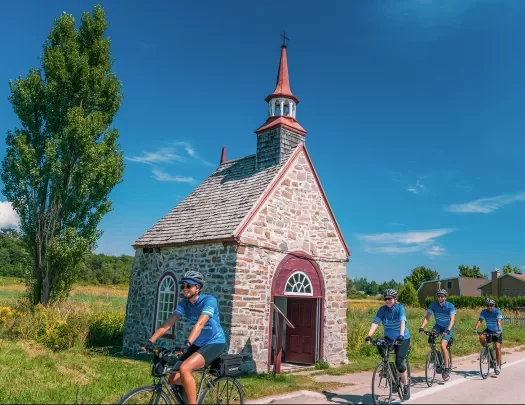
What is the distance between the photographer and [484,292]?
2186 inches

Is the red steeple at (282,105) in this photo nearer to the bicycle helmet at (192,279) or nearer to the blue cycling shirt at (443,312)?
the blue cycling shirt at (443,312)

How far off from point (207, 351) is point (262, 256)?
626 cm

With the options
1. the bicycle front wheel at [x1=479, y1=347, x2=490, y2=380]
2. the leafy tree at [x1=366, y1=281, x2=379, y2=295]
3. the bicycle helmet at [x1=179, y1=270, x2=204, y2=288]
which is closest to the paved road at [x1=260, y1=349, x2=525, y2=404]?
the bicycle front wheel at [x1=479, y1=347, x2=490, y2=380]

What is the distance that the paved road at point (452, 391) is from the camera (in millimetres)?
7781

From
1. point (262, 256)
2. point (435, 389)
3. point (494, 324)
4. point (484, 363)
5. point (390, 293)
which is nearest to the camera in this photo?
point (390, 293)

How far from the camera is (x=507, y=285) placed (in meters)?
50.2

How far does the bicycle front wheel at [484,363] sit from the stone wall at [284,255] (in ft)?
13.9

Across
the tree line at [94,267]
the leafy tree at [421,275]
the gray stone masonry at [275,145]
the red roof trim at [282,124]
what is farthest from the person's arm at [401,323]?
the leafy tree at [421,275]

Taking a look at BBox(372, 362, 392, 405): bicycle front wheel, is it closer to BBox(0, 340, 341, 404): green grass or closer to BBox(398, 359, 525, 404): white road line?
BBox(398, 359, 525, 404): white road line

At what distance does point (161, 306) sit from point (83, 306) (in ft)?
14.3

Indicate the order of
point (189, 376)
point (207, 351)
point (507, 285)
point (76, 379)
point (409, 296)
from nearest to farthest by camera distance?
1. point (189, 376)
2. point (207, 351)
3. point (76, 379)
4. point (409, 296)
5. point (507, 285)

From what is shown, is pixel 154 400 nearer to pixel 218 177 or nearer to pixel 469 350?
pixel 218 177

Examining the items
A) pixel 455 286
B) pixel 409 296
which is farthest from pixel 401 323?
pixel 455 286

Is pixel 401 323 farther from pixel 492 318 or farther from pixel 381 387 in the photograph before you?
pixel 492 318
